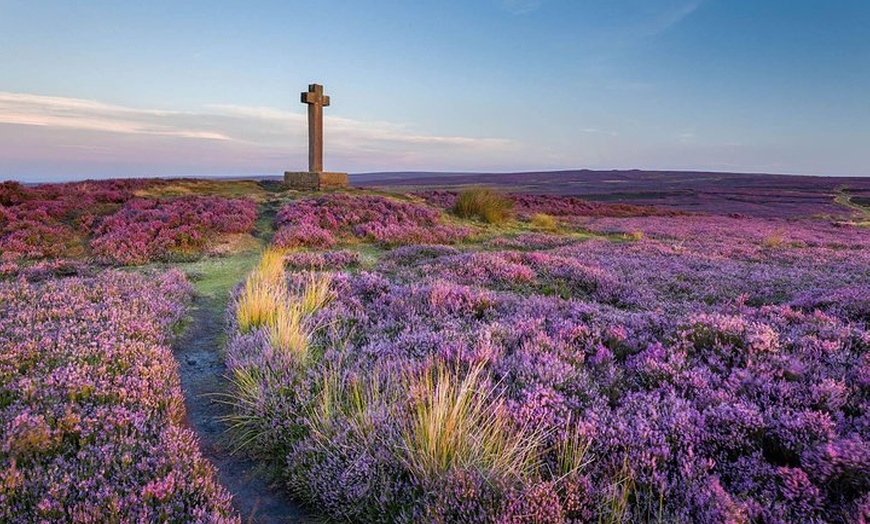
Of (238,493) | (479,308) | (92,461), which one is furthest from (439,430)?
(479,308)

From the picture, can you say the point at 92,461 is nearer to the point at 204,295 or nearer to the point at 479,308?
the point at 479,308

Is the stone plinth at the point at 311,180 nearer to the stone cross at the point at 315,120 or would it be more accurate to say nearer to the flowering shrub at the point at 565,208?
the stone cross at the point at 315,120

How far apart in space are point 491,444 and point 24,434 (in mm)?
3283

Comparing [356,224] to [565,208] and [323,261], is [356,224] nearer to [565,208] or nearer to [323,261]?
[323,261]

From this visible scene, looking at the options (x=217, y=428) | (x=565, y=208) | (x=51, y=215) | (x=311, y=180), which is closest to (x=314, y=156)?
(x=311, y=180)

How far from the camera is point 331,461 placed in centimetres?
350

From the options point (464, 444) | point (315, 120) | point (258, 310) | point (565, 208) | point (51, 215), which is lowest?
point (464, 444)

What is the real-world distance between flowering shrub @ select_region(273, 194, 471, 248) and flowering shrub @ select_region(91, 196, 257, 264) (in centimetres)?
155

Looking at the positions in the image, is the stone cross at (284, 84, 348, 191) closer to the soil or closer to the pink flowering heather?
the pink flowering heather

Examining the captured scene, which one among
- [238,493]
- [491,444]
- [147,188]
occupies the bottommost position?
[238,493]

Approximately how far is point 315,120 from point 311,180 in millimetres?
2773

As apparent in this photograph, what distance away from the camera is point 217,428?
4582 mm

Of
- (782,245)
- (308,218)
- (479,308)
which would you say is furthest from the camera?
(782,245)

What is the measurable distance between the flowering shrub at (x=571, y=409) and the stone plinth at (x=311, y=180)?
53.0 feet
